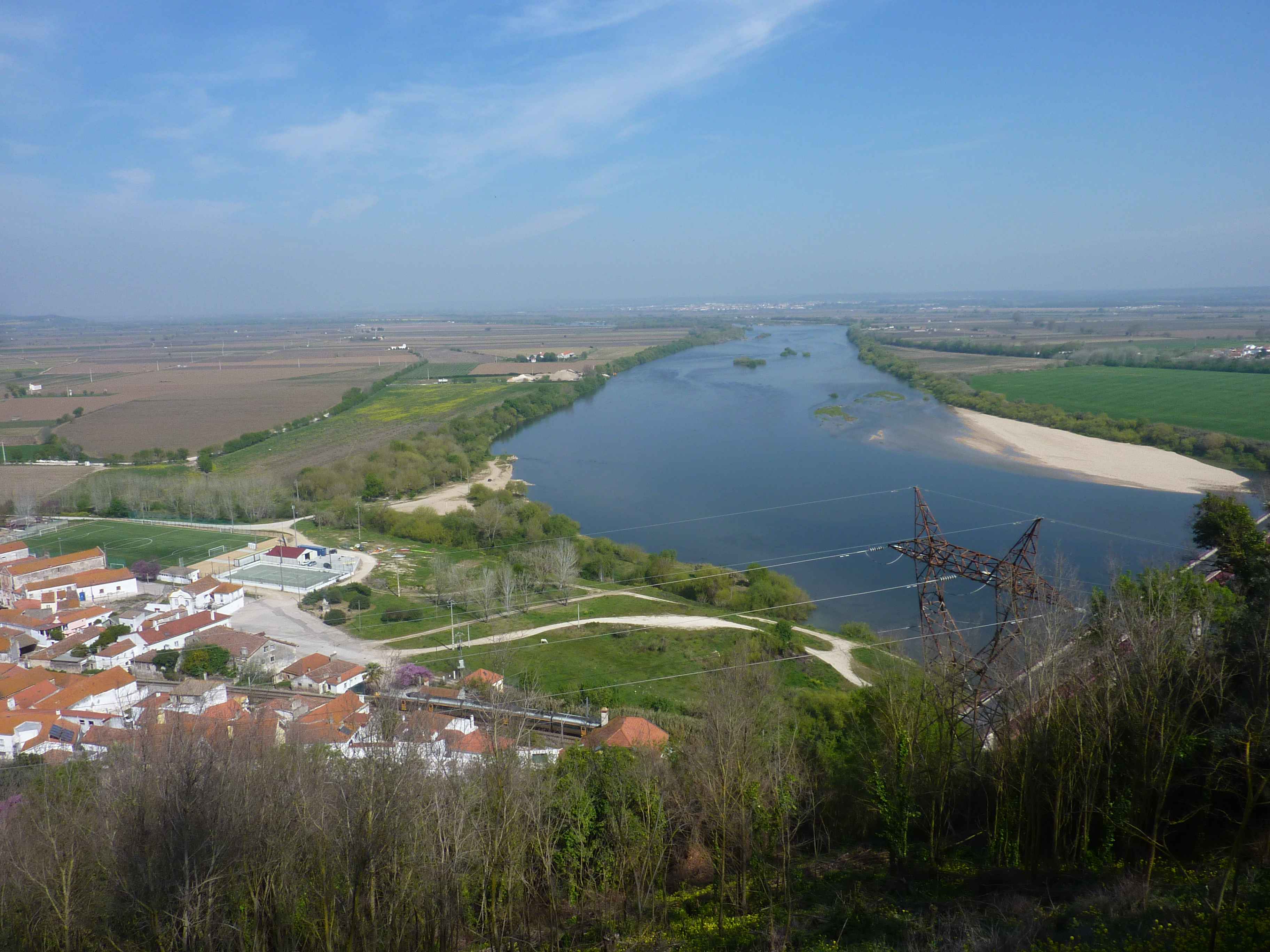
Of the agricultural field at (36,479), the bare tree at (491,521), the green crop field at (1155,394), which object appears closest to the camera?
the bare tree at (491,521)

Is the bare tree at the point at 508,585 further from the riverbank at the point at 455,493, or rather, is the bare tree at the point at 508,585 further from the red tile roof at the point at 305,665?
the riverbank at the point at 455,493

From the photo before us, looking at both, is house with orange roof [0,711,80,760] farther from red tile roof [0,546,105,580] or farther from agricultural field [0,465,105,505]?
agricultural field [0,465,105,505]

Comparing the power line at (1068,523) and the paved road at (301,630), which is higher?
the power line at (1068,523)

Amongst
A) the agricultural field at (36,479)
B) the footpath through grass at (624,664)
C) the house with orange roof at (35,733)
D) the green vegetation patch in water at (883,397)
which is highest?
the green vegetation patch in water at (883,397)

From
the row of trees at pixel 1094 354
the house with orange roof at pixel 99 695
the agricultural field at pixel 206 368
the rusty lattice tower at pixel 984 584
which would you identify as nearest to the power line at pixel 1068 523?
the rusty lattice tower at pixel 984 584

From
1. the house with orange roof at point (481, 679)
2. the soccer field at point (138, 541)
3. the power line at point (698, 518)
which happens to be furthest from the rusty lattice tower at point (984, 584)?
the soccer field at point (138, 541)

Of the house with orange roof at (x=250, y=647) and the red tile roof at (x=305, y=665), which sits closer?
the red tile roof at (x=305, y=665)

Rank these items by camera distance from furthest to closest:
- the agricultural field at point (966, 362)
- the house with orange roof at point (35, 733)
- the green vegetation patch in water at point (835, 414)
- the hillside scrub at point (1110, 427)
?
the agricultural field at point (966, 362), the green vegetation patch in water at point (835, 414), the hillside scrub at point (1110, 427), the house with orange roof at point (35, 733)

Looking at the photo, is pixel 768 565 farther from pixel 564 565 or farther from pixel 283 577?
pixel 283 577

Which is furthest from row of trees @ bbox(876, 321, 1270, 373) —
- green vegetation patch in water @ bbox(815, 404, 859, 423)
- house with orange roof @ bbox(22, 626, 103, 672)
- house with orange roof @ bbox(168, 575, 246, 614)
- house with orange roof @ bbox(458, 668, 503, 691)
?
house with orange roof @ bbox(22, 626, 103, 672)
